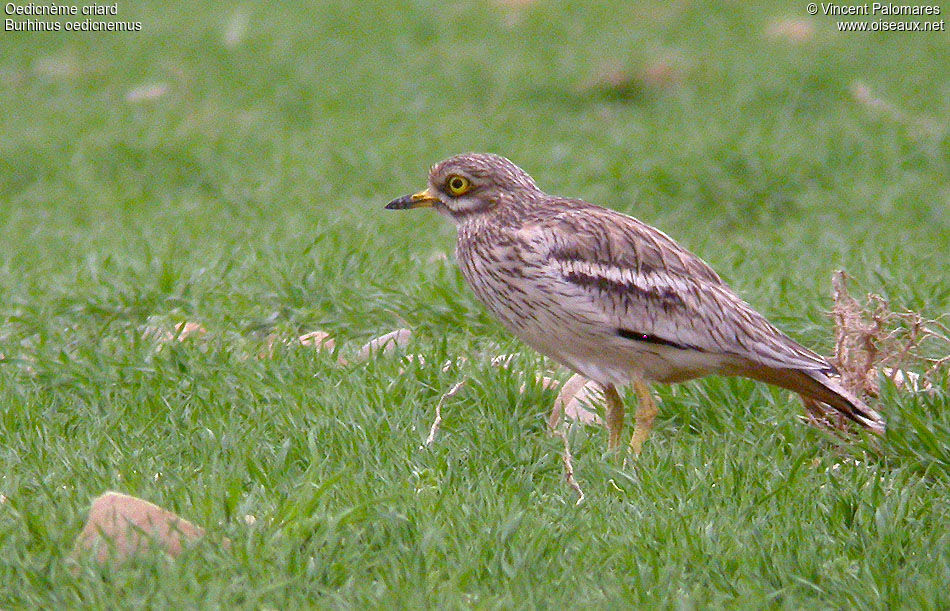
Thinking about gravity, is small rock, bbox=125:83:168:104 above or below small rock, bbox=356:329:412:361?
above

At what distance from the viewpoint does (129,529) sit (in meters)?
3.38

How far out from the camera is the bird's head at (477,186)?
4.81m

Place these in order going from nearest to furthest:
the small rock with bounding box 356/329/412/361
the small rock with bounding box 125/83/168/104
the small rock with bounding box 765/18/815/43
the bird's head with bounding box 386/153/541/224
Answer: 1. the bird's head with bounding box 386/153/541/224
2. the small rock with bounding box 356/329/412/361
3. the small rock with bounding box 125/83/168/104
4. the small rock with bounding box 765/18/815/43

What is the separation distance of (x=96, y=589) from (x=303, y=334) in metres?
2.39

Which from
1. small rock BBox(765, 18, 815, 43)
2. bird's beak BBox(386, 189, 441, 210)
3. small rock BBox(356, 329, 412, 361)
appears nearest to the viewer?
bird's beak BBox(386, 189, 441, 210)

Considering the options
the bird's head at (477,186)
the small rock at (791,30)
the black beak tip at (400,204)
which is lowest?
the black beak tip at (400,204)

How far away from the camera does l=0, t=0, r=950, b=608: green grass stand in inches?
136

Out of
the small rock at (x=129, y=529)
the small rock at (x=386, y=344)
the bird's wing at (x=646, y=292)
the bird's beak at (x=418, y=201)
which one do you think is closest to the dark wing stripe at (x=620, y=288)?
the bird's wing at (x=646, y=292)

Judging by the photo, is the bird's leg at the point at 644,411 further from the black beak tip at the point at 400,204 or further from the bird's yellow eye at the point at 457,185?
the black beak tip at the point at 400,204

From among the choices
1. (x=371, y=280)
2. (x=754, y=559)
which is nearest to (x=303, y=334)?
(x=371, y=280)

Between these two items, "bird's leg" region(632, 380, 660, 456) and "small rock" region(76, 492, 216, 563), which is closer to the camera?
"small rock" region(76, 492, 216, 563)

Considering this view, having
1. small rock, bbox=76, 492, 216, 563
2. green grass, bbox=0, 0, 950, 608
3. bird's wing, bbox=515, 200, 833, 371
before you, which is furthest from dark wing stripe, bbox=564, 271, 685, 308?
→ small rock, bbox=76, 492, 216, 563

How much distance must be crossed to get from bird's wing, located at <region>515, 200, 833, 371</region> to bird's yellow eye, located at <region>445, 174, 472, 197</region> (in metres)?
0.36

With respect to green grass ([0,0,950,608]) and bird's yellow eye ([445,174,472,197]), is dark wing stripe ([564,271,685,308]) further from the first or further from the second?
bird's yellow eye ([445,174,472,197])
